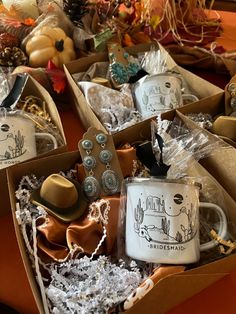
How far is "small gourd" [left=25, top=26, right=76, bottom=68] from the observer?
1.04 meters

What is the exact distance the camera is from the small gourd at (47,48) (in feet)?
3.42

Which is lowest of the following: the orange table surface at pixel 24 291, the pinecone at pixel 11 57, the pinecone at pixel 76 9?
the orange table surface at pixel 24 291

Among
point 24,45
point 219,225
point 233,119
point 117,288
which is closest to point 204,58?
point 233,119

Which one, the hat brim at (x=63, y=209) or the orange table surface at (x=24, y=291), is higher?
the hat brim at (x=63, y=209)

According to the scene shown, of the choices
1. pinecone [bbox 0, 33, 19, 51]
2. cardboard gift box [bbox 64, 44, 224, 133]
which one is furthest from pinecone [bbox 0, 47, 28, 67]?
cardboard gift box [bbox 64, 44, 224, 133]

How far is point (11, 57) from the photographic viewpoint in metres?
1.04

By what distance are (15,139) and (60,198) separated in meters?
0.15

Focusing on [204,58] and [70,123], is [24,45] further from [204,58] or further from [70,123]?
[204,58]

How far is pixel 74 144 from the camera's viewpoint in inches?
37.0

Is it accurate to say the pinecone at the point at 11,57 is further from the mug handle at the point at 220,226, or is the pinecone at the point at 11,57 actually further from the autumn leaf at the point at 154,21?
the mug handle at the point at 220,226

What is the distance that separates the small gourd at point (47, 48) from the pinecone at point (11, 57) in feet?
0.08

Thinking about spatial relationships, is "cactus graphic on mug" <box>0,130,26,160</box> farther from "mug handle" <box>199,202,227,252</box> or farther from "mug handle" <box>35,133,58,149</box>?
"mug handle" <box>199,202,227,252</box>

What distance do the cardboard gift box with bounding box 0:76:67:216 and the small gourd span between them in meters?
0.10

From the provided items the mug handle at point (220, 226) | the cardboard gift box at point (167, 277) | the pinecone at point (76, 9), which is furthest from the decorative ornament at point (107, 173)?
the pinecone at point (76, 9)
